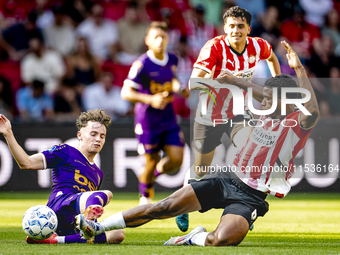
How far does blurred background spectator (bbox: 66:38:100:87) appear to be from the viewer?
32.6ft

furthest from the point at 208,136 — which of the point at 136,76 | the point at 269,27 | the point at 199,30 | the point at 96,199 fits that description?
the point at 269,27

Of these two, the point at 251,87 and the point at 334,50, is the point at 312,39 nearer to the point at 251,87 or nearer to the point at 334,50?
the point at 334,50

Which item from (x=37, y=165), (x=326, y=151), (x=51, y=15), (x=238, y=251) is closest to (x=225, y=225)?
(x=238, y=251)

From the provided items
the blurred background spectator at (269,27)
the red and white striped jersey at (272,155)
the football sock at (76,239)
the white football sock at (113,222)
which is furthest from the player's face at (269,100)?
the blurred background spectator at (269,27)

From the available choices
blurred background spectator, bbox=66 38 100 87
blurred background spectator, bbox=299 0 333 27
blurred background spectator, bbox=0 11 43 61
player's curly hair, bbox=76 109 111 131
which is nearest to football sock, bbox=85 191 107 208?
player's curly hair, bbox=76 109 111 131

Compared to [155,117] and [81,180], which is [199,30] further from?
[81,180]

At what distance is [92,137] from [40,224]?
93cm

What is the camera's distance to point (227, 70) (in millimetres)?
5543

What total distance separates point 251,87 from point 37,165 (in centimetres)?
230

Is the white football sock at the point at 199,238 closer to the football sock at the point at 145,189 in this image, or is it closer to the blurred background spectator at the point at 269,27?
the football sock at the point at 145,189

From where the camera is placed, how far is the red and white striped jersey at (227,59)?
17.9ft

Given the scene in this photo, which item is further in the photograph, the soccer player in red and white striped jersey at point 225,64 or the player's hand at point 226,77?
the soccer player in red and white striped jersey at point 225,64

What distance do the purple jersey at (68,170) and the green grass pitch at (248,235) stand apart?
1.69 feet

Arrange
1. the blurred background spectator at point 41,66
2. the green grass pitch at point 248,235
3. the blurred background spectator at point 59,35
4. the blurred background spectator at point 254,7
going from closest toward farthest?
the green grass pitch at point 248,235 → the blurred background spectator at point 41,66 → the blurred background spectator at point 59,35 → the blurred background spectator at point 254,7
